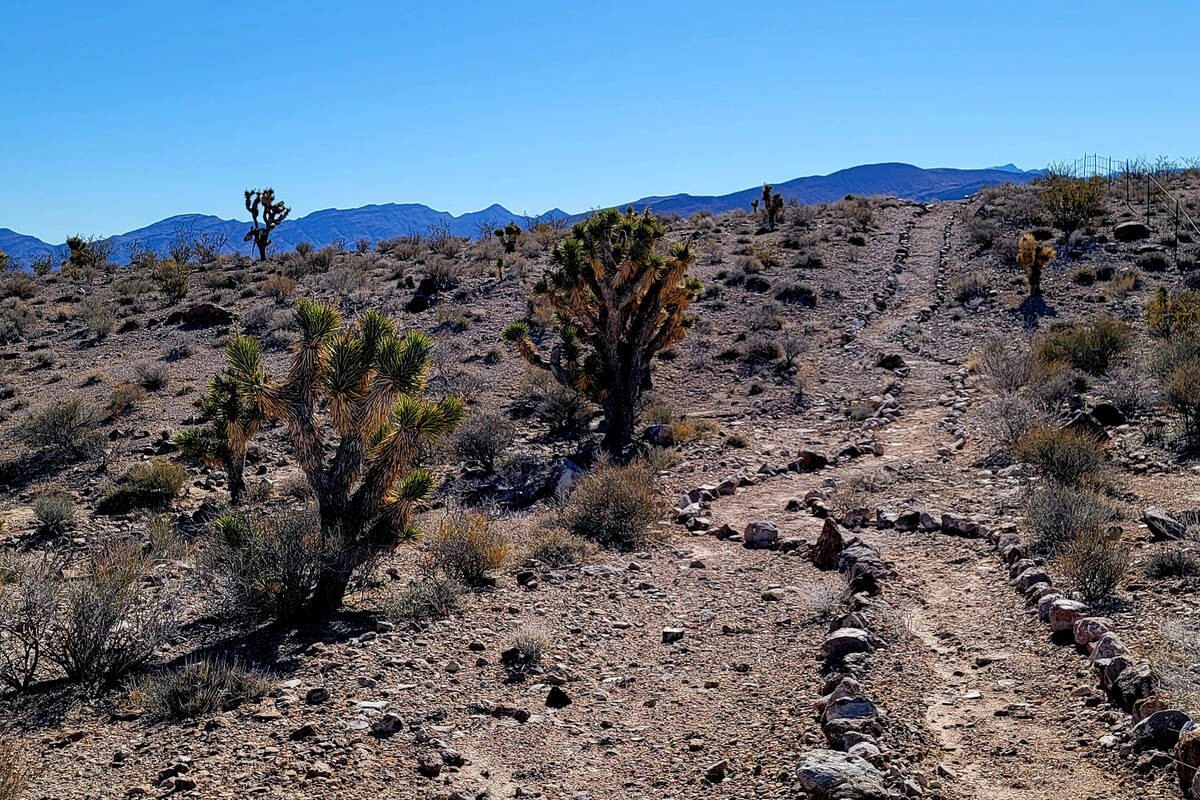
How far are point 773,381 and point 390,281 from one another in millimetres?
15324

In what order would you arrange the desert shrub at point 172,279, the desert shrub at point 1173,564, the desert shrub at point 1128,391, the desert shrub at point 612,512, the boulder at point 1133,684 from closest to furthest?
the boulder at point 1133,684 → the desert shrub at point 1173,564 → the desert shrub at point 612,512 → the desert shrub at point 1128,391 → the desert shrub at point 172,279

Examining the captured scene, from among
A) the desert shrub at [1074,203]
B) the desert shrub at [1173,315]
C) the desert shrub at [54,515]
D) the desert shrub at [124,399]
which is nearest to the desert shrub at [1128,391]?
the desert shrub at [1173,315]

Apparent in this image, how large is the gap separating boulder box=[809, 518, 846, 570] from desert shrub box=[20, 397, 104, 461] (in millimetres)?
12300

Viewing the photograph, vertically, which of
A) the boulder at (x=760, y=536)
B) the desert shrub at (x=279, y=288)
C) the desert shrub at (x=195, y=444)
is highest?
the desert shrub at (x=279, y=288)

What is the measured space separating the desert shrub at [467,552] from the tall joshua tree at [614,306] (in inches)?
237

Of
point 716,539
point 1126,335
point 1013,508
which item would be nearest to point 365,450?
point 716,539

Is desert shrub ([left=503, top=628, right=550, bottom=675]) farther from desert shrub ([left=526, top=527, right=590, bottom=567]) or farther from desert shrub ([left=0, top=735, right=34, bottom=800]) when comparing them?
desert shrub ([left=0, top=735, right=34, bottom=800])

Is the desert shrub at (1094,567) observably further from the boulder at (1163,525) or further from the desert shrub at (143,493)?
the desert shrub at (143,493)

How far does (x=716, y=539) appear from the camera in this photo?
10.3 m

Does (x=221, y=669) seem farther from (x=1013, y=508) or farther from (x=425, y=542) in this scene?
(x=1013, y=508)

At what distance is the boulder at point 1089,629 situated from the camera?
5922mm

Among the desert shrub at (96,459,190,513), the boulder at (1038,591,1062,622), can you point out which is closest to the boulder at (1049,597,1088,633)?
the boulder at (1038,591,1062,622)

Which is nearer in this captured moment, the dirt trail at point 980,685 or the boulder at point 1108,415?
the dirt trail at point 980,685

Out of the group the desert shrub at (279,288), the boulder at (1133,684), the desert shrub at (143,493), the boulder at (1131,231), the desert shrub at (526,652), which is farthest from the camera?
the boulder at (1131,231)
